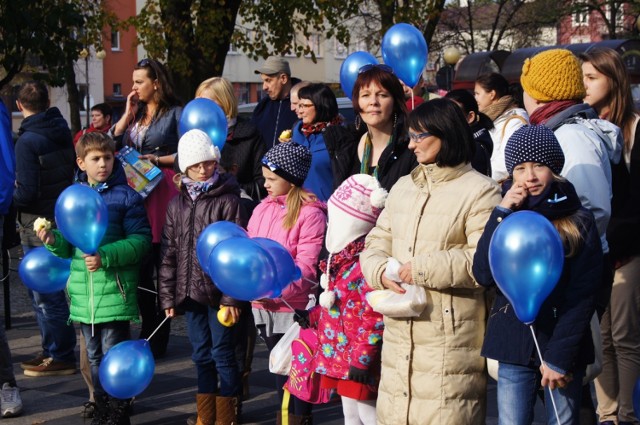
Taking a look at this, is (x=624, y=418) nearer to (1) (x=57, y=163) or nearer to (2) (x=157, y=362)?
(2) (x=157, y=362)

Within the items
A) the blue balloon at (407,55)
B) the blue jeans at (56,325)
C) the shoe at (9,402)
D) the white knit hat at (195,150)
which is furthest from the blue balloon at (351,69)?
the shoe at (9,402)

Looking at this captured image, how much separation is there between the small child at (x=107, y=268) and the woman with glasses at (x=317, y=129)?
1.16 m

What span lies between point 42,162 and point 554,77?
4525 mm

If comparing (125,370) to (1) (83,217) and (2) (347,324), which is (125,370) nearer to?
(1) (83,217)

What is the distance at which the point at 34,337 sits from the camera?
30.7ft

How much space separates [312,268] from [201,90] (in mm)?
2510

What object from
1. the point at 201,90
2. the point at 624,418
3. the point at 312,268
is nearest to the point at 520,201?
the point at 312,268

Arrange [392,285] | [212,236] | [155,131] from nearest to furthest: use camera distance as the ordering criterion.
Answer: [392,285] → [212,236] → [155,131]

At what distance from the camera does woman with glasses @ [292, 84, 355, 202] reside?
677 cm

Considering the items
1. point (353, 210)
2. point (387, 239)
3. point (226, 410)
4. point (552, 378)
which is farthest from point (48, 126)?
point (552, 378)

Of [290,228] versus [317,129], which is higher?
[317,129]

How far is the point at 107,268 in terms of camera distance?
245 inches

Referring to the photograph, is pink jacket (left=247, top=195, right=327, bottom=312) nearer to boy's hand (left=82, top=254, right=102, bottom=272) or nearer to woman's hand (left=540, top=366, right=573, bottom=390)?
boy's hand (left=82, top=254, right=102, bottom=272)

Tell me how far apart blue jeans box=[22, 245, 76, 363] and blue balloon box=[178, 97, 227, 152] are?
1881 millimetres
